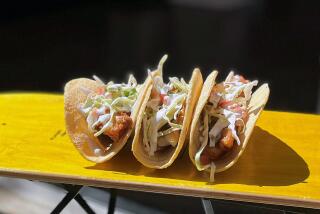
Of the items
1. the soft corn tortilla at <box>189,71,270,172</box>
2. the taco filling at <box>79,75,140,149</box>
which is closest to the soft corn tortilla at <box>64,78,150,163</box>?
the taco filling at <box>79,75,140,149</box>

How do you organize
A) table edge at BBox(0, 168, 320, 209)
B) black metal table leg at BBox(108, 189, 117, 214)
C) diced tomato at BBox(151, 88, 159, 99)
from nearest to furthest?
1. table edge at BBox(0, 168, 320, 209)
2. diced tomato at BBox(151, 88, 159, 99)
3. black metal table leg at BBox(108, 189, 117, 214)

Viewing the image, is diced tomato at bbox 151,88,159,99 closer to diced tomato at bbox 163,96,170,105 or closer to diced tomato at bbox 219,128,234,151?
diced tomato at bbox 163,96,170,105

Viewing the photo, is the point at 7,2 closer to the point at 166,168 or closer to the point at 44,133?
the point at 44,133

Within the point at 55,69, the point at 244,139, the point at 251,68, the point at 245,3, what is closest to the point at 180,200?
the point at 244,139

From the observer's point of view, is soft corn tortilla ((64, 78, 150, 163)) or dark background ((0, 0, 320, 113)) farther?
dark background ((0, 0, 320, 113))

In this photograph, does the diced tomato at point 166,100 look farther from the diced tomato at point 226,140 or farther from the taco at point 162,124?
the diced tomato at point 226,140

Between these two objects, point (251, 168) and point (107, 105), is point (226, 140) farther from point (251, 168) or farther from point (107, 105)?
point (107, 105)
